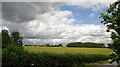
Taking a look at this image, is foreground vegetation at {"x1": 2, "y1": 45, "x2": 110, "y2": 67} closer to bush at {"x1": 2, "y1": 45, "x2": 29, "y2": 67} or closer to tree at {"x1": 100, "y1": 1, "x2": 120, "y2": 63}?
bush at {"x1": 2, "y1": 45, "x2": 29, "y2": 67}

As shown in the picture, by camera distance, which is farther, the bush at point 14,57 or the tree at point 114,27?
the bush at point 14,57

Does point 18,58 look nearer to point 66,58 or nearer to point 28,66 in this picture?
point 28,66

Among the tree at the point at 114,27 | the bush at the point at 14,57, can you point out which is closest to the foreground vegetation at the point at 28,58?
the bush at the point at 14,57

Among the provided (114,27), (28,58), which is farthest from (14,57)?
(114,27)

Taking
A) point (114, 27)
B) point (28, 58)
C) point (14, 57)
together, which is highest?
point (114, 27)

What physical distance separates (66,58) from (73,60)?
8.69 feet

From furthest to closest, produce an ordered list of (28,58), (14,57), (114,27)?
(28,58) < (14,57) < (114,27)

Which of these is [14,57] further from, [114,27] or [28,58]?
[114,27]

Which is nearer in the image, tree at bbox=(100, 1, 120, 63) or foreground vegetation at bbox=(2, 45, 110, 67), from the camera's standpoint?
tree at bbox=(100, 1, 120, 63)

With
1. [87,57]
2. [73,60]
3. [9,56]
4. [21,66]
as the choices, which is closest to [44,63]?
[21,66]

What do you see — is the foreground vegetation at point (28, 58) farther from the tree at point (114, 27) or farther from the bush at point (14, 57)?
the tree at point (114, 27)

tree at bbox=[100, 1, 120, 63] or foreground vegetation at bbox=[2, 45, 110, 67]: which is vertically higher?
tree at bbox=[100, 1, 120, 63]

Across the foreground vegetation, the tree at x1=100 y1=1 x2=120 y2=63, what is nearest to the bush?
the foreground vegetation

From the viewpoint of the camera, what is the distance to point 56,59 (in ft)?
90.7
